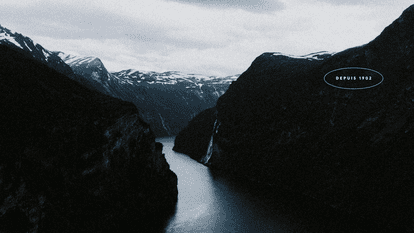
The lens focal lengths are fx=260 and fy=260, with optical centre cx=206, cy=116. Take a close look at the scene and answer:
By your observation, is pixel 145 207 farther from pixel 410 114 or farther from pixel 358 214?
pixel 410 114

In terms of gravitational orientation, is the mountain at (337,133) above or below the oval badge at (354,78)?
below

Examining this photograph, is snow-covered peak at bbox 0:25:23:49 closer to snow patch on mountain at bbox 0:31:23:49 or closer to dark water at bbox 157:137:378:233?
snow patch on mountain at bbox 0:31:23:49

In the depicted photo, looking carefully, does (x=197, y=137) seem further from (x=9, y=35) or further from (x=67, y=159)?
(x=9, y=35)

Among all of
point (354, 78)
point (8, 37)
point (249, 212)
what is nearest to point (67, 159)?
point (249, 212)

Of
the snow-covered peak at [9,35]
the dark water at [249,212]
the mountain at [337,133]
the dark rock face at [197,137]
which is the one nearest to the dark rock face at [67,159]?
the dark water at [249,212]

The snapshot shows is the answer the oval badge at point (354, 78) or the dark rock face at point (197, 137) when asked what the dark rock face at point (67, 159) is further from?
the dark rock face at point (197, 137)

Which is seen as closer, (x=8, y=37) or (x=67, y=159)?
(x=67, y=159)
